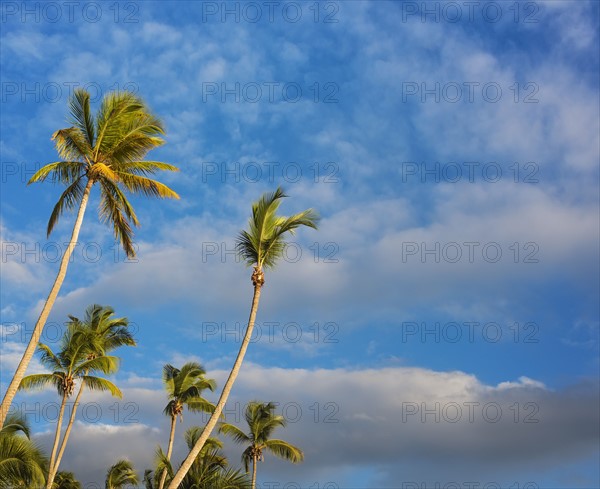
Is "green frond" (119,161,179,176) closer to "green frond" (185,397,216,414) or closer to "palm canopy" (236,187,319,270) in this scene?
"palm canopy" (236,187,319,270)

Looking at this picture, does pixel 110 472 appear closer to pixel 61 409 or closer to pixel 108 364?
pixel 61 409

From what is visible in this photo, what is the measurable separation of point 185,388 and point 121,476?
9.51m

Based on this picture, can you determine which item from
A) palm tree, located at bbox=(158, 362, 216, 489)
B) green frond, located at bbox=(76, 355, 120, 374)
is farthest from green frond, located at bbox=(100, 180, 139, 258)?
palm tree, located at bbox=(158, 362, 216, 489)

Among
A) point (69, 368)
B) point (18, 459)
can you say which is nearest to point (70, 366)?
point (69, 368)

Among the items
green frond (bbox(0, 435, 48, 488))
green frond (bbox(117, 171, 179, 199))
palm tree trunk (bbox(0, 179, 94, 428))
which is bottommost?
green frond (bbox(0, 435, 48, 488))

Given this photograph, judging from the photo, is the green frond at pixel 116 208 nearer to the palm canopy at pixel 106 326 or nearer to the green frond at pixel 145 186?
the green frond at pixel 145 186

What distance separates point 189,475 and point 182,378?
1087 inches

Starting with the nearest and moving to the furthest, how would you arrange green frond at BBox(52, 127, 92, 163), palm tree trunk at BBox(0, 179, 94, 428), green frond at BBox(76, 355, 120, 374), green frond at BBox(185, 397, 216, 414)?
1. palm tree trunk at BBox(0, 179, 94, 428)
2. green frond at BBox(52, 127, 92, 163)
3. green frond at BBox(76, 355, 120, 374)
4. green frond at BBox(185, 397, 216, 414)

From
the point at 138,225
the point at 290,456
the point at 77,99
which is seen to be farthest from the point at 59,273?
the point at 290,456

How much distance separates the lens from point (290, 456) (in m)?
50.1

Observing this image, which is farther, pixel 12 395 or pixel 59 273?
pixel 59 273

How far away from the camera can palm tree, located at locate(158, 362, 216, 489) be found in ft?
163

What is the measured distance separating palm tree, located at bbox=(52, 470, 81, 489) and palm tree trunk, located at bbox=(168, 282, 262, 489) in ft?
113

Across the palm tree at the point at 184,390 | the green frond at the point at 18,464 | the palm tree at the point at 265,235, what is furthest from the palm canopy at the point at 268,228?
the palm tree at the point at 184,390
